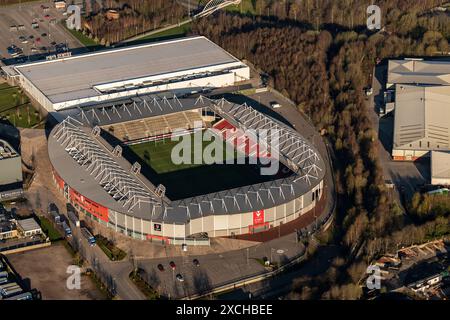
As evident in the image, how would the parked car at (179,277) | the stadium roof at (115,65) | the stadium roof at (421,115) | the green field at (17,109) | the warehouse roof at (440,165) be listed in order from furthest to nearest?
the stadium roof at (115,65), the green field at (17,109), the stadium roof at (421,115), the warehouse roof at (440,165), the parked car at (179,277)

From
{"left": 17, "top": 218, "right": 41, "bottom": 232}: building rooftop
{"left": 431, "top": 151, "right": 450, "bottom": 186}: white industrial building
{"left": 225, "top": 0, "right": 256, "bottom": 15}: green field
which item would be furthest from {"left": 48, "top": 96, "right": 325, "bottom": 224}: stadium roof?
{"left": 225, "top": 0, "right": 256, "bottom": 15}: green field

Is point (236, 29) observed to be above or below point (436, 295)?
above

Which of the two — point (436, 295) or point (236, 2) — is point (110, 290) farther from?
point (236, 2)

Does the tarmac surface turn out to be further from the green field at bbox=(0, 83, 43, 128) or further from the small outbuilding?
the small outbuilding

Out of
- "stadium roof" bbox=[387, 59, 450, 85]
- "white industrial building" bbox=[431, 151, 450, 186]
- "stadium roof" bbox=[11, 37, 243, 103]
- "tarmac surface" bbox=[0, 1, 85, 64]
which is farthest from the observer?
"tarmac surface" bbox=[0, 1, 85, 64]

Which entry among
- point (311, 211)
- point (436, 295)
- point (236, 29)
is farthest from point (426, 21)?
point (436, 295)

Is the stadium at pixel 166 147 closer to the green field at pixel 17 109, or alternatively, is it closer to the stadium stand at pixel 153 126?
the stadium stand at pixel 153 126

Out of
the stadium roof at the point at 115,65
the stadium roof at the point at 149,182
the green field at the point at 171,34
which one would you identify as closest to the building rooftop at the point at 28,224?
the stadium roof at the point at 149,182
